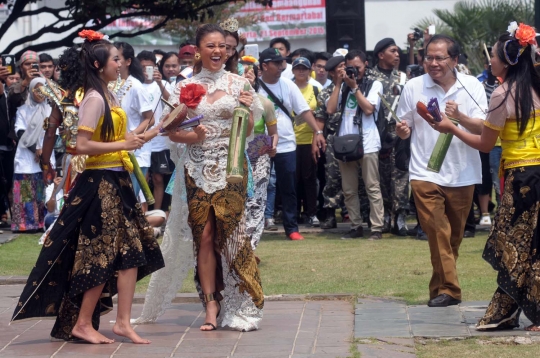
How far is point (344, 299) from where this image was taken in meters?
7.84

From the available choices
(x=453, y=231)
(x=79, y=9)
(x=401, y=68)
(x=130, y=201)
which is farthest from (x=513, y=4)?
(x=130, y=201)

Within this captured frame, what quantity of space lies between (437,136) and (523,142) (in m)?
1.14

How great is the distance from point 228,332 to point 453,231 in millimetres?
1988

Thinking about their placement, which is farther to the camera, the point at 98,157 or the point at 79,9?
the point at 79,9

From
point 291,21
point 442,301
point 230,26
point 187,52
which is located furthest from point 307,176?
point 291,21

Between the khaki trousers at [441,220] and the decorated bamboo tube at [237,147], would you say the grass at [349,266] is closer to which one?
the khaki trousers at [441,220]

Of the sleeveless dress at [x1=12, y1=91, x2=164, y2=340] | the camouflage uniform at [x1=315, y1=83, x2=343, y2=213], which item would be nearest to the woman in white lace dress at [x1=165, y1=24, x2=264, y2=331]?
the sleeveless dress at [x1=12, y1=91, x2=164, y2=340]

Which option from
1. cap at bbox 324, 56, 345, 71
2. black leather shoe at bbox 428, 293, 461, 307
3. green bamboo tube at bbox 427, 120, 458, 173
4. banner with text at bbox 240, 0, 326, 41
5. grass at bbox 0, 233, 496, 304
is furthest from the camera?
banner with text at bbox 240, 0, 326, 41

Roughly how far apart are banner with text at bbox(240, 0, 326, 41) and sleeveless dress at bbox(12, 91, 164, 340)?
28.7 meters

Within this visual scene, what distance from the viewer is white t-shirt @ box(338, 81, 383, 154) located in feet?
38.0

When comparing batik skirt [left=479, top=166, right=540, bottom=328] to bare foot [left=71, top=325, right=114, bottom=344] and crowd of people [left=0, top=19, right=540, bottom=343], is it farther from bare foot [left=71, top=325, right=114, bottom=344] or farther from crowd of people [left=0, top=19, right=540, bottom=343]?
bare foot [left=71, top=325, right=114, bottom=344]

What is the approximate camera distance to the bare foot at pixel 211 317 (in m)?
6.89

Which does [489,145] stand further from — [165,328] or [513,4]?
[513,4]

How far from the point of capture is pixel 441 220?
7500mm
